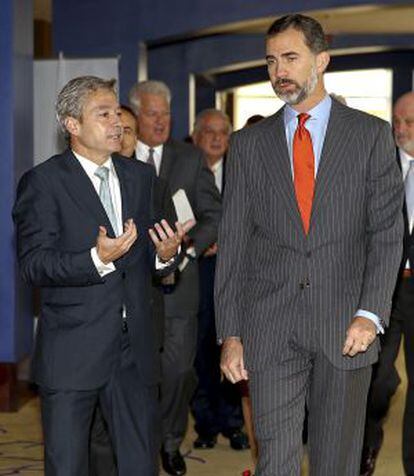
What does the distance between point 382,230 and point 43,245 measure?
Answer: 1.14 meters

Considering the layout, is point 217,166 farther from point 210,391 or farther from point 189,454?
point 189,454

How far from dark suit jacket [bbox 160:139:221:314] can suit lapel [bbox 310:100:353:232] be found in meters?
2.12

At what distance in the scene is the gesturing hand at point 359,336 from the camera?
379 centimetres

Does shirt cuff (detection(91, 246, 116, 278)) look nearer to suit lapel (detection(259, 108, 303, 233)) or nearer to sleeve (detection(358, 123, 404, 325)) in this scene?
suit lapel (detection(259, 108, 303, 233))

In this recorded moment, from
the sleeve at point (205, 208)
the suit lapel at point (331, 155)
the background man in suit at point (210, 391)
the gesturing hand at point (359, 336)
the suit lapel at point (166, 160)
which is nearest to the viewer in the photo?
the gesturing hand at point (359, 336)

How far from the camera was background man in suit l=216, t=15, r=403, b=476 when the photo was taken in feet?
12.8

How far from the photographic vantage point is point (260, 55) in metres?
16.5

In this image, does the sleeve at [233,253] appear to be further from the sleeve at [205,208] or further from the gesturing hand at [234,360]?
the sleeve at [205,208]

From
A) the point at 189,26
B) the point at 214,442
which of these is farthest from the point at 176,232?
the point at 189,26

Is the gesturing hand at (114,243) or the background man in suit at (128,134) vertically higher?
the background man in suit at (128,134)

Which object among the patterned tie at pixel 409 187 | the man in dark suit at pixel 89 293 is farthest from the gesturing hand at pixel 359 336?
the patterned tie at pixel 409 187

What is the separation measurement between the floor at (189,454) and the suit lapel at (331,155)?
2597 millimetres

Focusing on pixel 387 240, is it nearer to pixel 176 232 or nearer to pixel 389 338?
pixel 176 232

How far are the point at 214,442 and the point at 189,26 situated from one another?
5.36 metres
